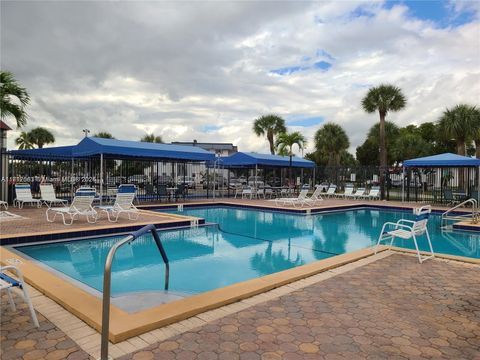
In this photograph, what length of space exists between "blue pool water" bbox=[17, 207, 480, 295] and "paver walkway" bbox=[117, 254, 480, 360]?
184cm

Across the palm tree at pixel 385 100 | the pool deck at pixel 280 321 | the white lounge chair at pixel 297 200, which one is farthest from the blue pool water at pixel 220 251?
the palm tree at pixel 385 100

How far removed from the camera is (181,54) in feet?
41.4

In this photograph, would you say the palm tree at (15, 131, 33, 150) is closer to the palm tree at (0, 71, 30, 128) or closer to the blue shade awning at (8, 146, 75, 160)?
the blue shade awning at (8, 146, 75, 160)

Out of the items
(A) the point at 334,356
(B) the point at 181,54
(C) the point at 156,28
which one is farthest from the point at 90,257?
(B) the point at 181,54

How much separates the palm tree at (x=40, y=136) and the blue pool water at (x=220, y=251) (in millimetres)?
37846

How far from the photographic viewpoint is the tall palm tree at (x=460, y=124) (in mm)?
20859

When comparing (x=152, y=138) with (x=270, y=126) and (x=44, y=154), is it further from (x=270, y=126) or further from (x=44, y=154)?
(x=44, y=154)

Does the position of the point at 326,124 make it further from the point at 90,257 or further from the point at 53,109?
the point at 90,257

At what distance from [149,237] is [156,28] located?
613 cm

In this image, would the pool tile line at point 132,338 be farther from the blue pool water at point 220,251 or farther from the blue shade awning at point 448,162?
the blue shade awning at point 448,162

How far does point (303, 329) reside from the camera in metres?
3.01

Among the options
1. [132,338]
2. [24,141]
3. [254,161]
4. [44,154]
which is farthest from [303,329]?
[24,141]

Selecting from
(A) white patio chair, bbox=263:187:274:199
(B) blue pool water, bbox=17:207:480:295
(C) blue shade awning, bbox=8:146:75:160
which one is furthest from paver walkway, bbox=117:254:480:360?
(A) white patio chair, bbox=263:187:274:199

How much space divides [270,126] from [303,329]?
32.4 meters
